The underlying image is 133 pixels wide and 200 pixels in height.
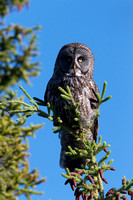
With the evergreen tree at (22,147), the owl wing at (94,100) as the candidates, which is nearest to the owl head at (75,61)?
the owl wing at (94,100)

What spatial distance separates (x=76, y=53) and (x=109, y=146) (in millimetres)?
2125

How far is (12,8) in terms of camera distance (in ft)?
9.64

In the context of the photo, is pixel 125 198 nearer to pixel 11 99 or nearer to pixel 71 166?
pixel 71 166

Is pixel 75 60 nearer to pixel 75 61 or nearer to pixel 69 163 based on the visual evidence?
pixel 75 61

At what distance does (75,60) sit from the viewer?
196 inches

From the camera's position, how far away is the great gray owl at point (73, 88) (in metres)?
4.62

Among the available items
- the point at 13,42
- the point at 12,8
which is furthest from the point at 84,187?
the point at 12,8

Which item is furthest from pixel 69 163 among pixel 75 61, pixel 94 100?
pixel 75 61

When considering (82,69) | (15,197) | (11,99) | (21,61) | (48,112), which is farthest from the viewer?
(82,69)

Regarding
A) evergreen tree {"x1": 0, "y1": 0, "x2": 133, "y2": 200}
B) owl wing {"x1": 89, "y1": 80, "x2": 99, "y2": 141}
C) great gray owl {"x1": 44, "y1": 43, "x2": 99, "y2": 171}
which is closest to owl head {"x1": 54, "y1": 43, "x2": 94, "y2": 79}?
great gray owl {"x1": 44, "y1": 43, "x2": 99, "y2": 171}

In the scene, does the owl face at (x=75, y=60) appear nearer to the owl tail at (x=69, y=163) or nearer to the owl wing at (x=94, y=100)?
the owl wing at (x=94, y=100)

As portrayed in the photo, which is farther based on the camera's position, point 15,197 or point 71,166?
point 71,166

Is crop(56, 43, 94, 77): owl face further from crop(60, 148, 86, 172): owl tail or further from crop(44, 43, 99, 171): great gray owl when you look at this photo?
crop(60, 148, 86, 172): owl tail

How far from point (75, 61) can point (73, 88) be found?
1.76ft
